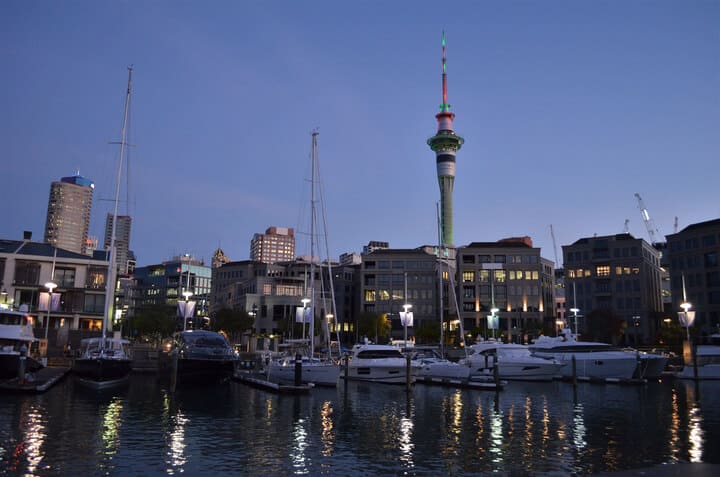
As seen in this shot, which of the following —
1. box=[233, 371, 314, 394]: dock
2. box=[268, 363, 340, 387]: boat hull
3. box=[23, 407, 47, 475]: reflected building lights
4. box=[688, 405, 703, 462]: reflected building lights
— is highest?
box=[268, 363, 340, 387]: boat hull

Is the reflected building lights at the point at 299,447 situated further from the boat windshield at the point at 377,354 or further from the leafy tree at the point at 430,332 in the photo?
the leafy tree at the point at 430,332

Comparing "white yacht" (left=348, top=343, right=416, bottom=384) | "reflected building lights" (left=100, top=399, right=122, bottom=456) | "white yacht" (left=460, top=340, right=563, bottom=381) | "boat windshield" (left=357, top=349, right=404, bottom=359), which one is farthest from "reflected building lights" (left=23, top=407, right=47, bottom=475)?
"white yacht" (left=460, top=340, right=563, bottom=381)

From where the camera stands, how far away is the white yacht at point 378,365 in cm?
5453

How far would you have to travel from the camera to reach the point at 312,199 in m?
62.4

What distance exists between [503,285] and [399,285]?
23.7m

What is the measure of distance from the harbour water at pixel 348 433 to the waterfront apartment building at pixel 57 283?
129ft

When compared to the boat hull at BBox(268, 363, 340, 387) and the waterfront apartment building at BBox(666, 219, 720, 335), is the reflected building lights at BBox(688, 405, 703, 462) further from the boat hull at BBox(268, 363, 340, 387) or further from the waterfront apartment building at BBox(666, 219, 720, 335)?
the waterfront apartment building at BBox(666, 219, 720, 335)

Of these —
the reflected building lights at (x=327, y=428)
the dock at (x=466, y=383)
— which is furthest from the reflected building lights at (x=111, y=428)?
the dock at (x=466, y=383)

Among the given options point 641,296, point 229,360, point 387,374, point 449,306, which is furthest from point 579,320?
point 229,360

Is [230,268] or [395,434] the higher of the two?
[230,268]

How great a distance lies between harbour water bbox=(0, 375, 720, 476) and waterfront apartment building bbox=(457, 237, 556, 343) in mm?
89904

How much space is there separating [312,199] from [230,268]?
100.0 metres

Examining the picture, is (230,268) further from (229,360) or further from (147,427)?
(147,427)

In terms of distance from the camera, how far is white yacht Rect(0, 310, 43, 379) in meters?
41.9
